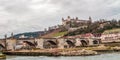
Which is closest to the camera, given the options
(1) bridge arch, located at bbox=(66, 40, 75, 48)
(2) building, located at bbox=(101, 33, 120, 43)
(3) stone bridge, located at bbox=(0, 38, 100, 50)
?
(3) stone bridge, located at bbox=(0, 38, 100, 50)

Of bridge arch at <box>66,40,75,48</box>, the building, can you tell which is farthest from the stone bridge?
the building

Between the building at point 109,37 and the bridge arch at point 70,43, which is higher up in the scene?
the building at point 109,37

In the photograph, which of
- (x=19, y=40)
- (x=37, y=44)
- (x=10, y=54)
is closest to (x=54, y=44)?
(x=37, y=44)

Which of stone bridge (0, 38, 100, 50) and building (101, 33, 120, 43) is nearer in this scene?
stone bridge (0, 38, 100, 50)

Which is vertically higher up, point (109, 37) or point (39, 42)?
point (109, 37)

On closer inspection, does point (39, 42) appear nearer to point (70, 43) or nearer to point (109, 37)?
point (70, 43)

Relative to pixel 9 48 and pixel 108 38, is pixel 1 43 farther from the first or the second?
pixel 108 38

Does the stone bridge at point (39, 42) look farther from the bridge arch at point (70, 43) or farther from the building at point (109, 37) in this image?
the building at point (109, 37)

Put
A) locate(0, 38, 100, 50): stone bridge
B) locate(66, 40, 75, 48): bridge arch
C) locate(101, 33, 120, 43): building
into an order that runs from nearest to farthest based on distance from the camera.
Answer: locate(0, 38, 100, 50): stone bridge, locate(66, 40, 75, 48): bridge arch, locate(101, 33, 120, 43): building

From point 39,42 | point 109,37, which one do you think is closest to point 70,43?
point 39,42

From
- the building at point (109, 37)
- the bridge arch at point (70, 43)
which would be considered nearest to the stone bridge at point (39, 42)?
the bridge arch at point (70, 43)

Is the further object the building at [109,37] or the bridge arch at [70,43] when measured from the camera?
the building at [109,37]

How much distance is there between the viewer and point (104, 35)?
652 feet

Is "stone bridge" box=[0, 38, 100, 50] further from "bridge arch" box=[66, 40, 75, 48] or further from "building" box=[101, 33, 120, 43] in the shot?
"building" box=[101, 33, 120, 43]
